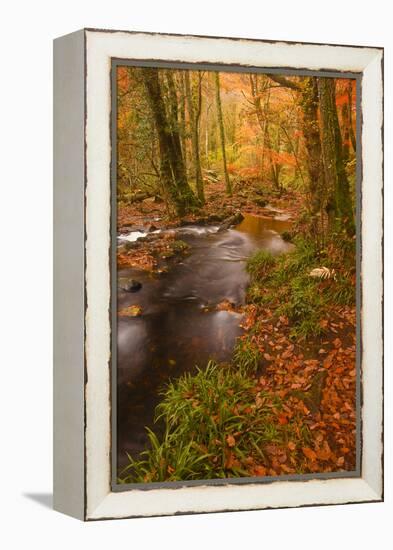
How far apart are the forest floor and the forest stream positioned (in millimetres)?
79

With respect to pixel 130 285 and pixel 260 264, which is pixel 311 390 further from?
pixel 130 285

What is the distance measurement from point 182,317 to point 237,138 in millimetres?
1246

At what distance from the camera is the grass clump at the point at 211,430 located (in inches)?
315

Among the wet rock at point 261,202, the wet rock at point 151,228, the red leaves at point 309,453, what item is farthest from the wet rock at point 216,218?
the red leaves at point 309,453

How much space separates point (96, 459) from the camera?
25.8 feet

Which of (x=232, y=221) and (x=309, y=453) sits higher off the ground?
(x=232, y=221)

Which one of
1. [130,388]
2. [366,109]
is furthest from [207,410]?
[366,109]

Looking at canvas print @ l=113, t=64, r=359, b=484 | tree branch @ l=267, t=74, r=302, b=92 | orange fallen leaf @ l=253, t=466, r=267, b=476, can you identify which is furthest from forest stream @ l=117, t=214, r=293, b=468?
tree branch @ l=267, t=74, r=302, b=92

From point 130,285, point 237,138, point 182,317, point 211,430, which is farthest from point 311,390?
point 237,138

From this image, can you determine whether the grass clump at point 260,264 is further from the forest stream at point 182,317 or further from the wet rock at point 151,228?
the wet rock at point 151,228

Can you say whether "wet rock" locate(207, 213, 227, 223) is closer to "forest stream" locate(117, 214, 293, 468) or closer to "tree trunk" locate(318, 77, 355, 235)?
"forest stream" locate(117, 214, 293, 468)

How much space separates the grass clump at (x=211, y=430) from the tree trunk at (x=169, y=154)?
42.5 inches

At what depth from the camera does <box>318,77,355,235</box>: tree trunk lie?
8500 millimetres

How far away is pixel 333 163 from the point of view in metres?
8.53
